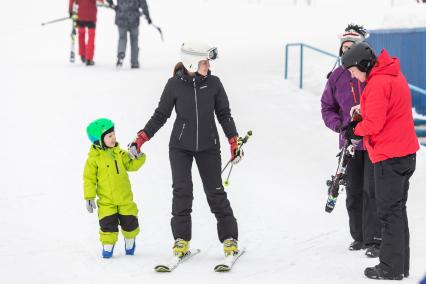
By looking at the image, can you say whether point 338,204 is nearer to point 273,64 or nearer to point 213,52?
point 213,52

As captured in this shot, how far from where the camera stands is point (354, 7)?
33625 millimetres

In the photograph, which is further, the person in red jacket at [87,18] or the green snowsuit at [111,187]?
the person in red jacket at [87,18]

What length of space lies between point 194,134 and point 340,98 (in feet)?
4.20

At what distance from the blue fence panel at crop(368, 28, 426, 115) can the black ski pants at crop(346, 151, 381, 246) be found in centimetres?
668

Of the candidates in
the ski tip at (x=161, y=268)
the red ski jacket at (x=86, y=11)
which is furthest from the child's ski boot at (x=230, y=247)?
the red ski jacket at (x=86, y=11)

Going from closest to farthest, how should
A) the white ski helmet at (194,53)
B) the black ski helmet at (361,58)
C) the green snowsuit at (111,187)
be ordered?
the black ski helmet at (361,58) → the white ski helmet at (194,53) → the green snowsuit at (111,187)

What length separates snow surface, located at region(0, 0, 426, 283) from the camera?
6.45 m

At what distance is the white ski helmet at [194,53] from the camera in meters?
6.33

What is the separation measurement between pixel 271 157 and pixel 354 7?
79.9ft

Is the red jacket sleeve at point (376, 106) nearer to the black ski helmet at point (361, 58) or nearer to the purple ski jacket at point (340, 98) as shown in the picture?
the black ski helmet at point (361, 58)

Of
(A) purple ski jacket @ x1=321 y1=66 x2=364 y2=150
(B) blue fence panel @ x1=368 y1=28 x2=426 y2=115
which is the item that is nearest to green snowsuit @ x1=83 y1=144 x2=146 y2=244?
(A) purple ski jacket @ x1=321 y1=66 x2=364 y2=150

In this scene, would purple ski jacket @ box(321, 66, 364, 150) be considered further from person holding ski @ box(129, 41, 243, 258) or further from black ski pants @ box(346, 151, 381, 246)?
person holding ski @ box(129, 41, 243, 258)

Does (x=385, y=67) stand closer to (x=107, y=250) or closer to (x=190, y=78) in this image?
(x=190, y=78)

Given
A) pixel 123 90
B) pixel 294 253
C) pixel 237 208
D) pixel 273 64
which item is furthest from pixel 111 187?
pixel 273 64
